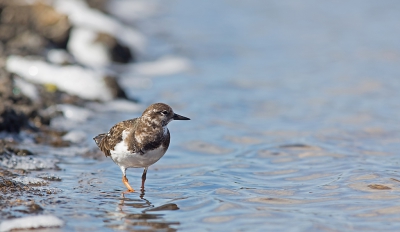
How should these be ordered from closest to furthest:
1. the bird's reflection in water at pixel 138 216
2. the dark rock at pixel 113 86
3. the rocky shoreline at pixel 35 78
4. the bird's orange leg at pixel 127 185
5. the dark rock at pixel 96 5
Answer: the bird's reflection in water at pixel 138 216 → the bird's orange leg at pixel 127 185 → the rocky shoreline at pixel 35 78 → the dark rock at pixel 113 86 → the dark rock at pixel 96 5

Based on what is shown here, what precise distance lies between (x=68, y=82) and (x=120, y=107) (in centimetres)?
100

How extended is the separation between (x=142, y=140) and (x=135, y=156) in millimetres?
174

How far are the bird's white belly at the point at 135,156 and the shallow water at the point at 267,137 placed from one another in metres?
0.32

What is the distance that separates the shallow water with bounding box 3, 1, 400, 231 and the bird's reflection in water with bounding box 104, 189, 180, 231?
2cm

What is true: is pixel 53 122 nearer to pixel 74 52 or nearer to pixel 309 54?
pixel 74 52

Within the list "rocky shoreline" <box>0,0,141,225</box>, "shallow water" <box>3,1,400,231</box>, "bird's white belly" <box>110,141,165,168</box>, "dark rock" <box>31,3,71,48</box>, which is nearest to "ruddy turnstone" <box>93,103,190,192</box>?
"bird's white belly" <box>110,141,165,168</box>

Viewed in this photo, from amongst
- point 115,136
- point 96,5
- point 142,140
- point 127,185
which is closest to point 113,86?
point 115,136

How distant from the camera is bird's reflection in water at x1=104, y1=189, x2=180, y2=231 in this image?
4961mm

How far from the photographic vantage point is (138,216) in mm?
5238

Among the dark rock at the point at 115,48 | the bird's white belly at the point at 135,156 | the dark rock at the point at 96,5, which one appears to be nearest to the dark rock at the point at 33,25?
the dark rock at the point at 115,48

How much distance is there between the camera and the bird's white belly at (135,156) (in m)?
5.88

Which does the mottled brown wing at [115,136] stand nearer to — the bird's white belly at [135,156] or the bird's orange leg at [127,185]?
the bird's white belly at [135,156]

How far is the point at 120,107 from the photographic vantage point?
32.5 feet

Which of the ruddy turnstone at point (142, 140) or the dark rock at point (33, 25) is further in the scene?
the dark rock at point (33, 25)
